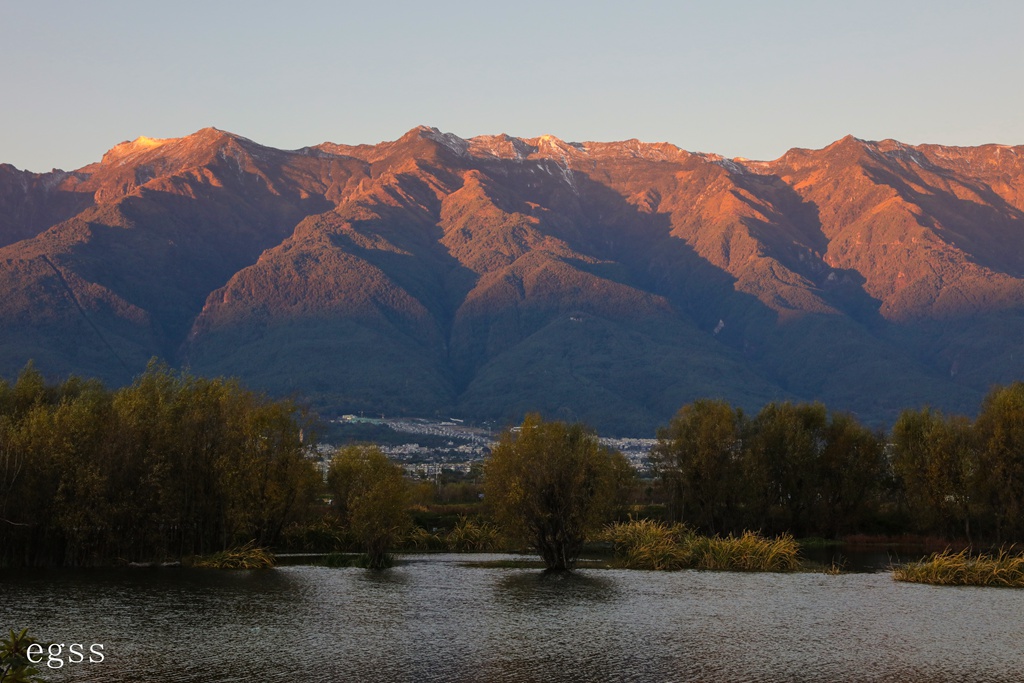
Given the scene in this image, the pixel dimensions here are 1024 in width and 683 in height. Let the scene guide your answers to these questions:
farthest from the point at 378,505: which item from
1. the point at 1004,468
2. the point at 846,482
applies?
the point at 1004,468

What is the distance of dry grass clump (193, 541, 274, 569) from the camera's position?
73188 millimetres

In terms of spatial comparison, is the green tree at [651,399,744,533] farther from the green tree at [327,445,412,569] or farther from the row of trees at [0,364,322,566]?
the row of trees at [0,364,322,566]

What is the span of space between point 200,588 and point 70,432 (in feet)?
56.2

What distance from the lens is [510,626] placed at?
5009cm

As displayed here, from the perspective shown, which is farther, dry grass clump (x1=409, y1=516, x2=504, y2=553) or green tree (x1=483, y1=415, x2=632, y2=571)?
dry grass clump (x1=409, y1=516, x2=504, y2=553)

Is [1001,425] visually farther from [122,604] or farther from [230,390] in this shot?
[122,604]

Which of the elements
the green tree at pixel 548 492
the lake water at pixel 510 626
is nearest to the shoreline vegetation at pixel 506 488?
the green tree at pixel 548 492

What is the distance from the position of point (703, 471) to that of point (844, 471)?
14377mm

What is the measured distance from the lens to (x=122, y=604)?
53.8 m

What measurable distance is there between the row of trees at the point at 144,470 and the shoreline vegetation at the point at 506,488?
0.14 metres

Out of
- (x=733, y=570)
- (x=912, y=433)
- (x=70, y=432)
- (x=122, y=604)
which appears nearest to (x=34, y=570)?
(x=70, y=432)

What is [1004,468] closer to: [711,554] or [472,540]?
[711,554]

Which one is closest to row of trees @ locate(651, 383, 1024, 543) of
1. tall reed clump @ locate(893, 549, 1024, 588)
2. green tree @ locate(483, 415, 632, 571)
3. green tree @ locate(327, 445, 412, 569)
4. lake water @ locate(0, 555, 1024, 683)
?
tall reed clump @ locate(893, 549, 1024, 588)

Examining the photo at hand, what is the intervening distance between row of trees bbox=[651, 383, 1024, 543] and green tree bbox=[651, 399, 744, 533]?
9cm
